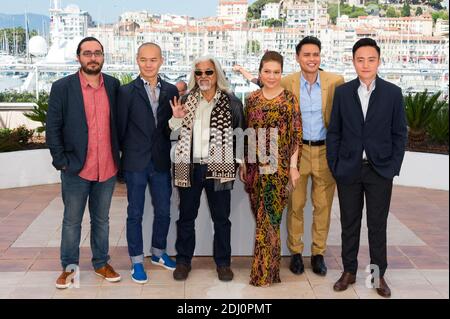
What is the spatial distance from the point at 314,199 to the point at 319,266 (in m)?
0.44

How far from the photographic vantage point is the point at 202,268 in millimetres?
4176

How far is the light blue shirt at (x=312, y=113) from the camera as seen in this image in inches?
151

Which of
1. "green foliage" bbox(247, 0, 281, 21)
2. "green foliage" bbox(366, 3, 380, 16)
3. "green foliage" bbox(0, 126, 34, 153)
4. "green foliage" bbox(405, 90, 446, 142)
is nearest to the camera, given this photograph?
"green foliage" bbox(0, 126, 34, 153)

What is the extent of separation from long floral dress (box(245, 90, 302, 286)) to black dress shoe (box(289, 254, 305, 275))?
23 centimetres

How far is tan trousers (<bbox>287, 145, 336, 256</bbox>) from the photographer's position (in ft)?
12.8

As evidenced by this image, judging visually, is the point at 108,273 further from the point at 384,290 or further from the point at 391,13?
the point at 391,13

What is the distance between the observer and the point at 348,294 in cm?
375

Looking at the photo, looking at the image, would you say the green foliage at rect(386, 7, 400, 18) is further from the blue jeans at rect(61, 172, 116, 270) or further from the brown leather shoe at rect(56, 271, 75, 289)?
the brown leather shoe at rect(56, 271, 75, 289)

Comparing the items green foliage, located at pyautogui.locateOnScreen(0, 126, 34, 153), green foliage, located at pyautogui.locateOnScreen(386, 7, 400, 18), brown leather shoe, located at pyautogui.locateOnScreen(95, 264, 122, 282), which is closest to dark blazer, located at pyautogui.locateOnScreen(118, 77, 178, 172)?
brown leather shoe, located at pyautogui.locateOnScreen(95, 264, 122, 282)

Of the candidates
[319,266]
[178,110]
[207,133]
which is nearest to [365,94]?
[207,133]

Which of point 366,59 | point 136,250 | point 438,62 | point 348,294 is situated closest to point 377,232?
point 348,294

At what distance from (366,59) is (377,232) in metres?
1.00

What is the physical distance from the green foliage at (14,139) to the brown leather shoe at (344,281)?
477cm

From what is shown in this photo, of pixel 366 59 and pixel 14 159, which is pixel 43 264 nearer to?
pixel 366 59
